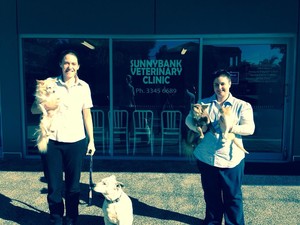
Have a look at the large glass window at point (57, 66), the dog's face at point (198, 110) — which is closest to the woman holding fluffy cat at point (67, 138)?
the dog's face at point (198, 110)

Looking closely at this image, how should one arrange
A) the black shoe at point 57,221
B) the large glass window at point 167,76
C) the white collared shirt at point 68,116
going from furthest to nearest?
the large glass window at point 167,76 < the black shoe at point 57,221 < the white collared shirt at point 68,116

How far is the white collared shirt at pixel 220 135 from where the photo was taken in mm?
3371

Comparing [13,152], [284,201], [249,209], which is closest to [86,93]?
[249,209]

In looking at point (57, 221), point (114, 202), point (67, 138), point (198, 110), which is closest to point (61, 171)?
point (67, 138)

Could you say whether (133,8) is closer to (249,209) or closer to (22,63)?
(22,63)

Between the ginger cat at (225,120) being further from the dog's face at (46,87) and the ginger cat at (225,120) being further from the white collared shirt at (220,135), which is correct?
the dog's face at (46,87)

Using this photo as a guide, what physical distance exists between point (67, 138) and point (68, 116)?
23cm

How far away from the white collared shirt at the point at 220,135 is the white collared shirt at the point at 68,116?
118 cm

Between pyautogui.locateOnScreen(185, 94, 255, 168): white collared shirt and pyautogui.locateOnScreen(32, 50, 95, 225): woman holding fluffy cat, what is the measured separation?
46.5 inches

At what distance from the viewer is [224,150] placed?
343 cm

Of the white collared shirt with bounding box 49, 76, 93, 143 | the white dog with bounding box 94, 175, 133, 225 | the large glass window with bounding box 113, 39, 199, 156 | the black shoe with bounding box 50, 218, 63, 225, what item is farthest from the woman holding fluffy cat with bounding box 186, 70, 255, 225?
the large glass window with bounding box 113, 39, 199, 156

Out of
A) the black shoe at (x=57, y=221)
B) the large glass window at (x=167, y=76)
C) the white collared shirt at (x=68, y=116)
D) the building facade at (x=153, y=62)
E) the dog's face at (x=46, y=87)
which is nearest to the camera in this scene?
the dog's face at (x=46, y=87)

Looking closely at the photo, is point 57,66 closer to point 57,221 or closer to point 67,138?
point 67,138

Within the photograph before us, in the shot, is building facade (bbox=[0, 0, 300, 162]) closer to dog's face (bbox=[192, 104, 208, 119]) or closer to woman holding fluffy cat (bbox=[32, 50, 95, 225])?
woman holding fluffy cat (bbox=[32, 50, 95, 225])
